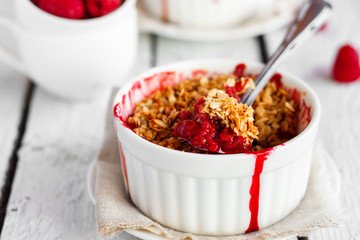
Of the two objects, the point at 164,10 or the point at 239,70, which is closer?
the point at 239,70

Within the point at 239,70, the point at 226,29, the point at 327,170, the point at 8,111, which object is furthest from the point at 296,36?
the point at 8,111

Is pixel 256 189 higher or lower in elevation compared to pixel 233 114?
lower

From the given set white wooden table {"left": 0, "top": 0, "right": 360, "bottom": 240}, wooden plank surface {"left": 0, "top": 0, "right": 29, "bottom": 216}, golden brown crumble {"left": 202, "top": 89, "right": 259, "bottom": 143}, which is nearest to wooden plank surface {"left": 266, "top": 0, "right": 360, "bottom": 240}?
white wooden table {"left": 0, "top": 0, "right": 360, "bottom": 240}

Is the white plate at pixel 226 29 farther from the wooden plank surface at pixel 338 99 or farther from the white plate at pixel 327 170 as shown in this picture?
the white plate at pixel 327 170

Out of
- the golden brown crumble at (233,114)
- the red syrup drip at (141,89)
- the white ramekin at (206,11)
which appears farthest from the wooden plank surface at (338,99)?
the red syrup drip at (141,89)

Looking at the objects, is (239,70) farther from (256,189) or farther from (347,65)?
(347,65)

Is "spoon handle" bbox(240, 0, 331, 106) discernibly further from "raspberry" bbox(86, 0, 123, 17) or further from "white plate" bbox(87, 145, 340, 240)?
"raspberry" bbox(86, 0, 123, 17)

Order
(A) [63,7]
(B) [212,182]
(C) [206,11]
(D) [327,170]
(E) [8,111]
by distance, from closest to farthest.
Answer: (B) [212,182] → (D) [327,170] → (A) [63,7] → (E) [8,111] → (C) [206,11]
